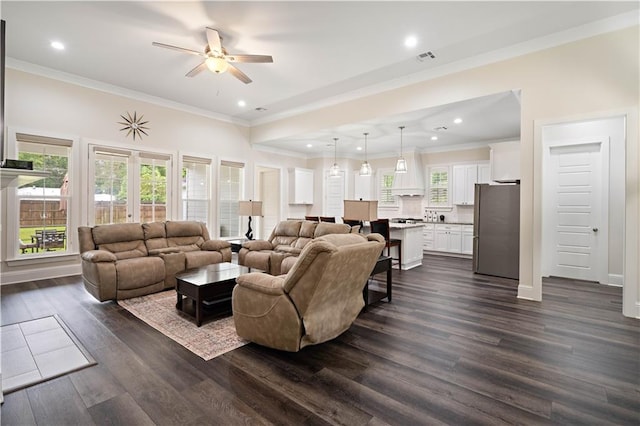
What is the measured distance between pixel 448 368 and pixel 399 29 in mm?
3596

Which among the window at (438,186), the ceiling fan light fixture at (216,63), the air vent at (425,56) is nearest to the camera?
the ceiling fan light fixture at (216,63)

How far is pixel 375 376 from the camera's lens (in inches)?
88.0

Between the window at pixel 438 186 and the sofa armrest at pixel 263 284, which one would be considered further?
the window at pixel 438 186

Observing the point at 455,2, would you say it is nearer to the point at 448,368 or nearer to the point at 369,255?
the point at 369,255

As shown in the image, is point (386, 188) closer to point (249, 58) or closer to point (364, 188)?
point (364, 188)

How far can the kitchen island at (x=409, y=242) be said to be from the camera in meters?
5.96

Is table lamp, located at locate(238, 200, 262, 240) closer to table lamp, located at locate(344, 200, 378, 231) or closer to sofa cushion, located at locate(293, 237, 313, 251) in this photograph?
sofa cushion, located at locate(293, 237, 313, 251)

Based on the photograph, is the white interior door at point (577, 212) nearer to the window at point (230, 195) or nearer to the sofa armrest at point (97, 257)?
the window at point (230, 195)

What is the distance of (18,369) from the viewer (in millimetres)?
2277

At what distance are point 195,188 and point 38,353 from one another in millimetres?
4634

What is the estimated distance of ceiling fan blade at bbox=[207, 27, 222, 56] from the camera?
3326 mm

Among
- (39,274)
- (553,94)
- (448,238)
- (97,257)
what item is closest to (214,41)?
(97,257)

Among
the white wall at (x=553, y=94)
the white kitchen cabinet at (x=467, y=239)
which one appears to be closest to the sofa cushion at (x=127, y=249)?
the white wall at (x=553, y=94)

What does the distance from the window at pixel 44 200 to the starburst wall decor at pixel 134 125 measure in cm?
95
